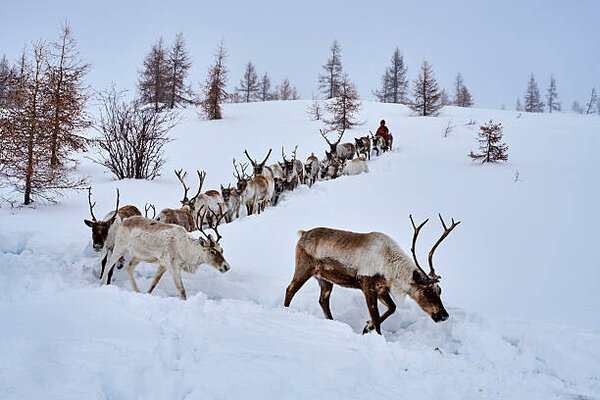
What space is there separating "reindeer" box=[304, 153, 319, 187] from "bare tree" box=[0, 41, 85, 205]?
305 inches

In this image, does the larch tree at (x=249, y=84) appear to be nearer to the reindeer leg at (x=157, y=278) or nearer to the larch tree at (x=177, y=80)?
the larch tree at (x=177, y=80)

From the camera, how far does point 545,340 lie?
4785mm

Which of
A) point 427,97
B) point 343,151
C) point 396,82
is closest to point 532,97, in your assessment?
point 396,82

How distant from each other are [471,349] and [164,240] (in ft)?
14.9

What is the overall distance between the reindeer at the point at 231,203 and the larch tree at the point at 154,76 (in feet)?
77.0

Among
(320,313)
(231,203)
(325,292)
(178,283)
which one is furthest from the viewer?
(231,203)

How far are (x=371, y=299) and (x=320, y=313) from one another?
1095mm

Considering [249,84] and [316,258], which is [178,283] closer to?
[316,258]

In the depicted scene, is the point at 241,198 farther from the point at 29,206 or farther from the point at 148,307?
the point at 148,307

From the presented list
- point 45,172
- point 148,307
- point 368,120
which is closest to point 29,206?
point 45,172

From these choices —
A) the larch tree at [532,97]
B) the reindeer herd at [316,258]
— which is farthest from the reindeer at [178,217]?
the larch tree at [532,97]

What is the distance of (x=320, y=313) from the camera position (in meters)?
6.27

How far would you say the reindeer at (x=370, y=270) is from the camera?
17.3 ft

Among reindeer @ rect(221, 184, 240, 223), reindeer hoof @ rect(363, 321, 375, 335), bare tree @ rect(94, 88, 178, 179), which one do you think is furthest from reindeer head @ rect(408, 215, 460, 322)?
bare tree @ rect(94, 88, 178, 179)
